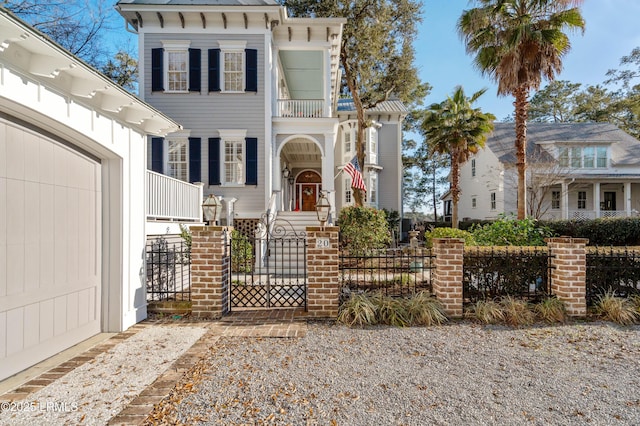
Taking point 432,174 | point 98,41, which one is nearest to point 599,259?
point 98,41

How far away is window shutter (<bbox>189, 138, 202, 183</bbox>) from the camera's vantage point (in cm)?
1261

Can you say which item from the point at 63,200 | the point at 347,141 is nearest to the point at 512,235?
the point at 63,200

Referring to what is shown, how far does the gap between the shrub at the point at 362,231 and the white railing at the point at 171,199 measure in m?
4.59

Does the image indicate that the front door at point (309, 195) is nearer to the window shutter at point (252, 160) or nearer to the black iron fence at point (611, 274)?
the window shutter at point (252, 160)

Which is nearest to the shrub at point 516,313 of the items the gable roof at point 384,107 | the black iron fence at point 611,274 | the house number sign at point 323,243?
the black iron fence at point 611,274

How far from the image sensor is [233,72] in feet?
41.4

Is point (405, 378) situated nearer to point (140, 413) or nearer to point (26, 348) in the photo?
point (140, 413)

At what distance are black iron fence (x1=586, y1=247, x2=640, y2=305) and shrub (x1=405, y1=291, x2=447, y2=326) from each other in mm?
2784

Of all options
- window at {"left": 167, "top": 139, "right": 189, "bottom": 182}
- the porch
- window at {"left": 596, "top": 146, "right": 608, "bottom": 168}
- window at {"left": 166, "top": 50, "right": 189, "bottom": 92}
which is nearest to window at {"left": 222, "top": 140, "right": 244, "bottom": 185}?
window at {"left": 167, "top": 139, "right": 189, "bottom": 182}

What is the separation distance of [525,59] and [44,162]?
13.5 metres

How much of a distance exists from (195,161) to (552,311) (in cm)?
1128

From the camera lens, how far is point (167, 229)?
8.20m

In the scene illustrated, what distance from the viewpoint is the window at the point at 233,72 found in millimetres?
12602

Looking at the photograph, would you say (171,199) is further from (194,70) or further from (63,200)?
(194,70)
